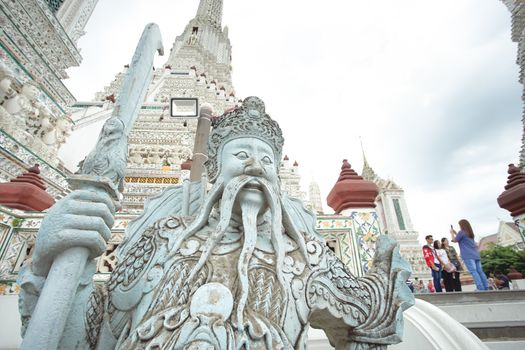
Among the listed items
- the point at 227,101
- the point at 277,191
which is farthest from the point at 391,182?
the point at 277,191

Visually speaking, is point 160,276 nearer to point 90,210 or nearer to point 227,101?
point 90,210

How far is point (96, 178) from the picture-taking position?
105 centimetres

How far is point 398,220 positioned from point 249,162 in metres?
20.7

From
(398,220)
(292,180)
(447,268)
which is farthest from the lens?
(398,220)

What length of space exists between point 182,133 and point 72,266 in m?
11.9

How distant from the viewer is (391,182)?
20.6 meters

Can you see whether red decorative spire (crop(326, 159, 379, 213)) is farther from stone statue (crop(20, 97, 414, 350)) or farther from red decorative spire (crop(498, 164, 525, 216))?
red decorative spire (crop(498, 164, 525, 216))

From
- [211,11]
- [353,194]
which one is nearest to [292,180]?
[353,194]

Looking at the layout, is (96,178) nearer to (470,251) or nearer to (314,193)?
(470,251)

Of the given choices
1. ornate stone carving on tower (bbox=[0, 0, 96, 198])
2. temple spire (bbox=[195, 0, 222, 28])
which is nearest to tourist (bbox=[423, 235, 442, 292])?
ornate stone carving on tower (bbox=[0, 0, 96, 198])

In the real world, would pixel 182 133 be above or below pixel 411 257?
above

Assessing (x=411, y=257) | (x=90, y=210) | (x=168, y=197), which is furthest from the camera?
(x=411, y=257)

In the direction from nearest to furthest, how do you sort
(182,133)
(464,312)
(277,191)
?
(277,191), (464,312), (182,133)

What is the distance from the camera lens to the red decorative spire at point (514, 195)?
3.78 metres
